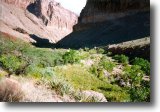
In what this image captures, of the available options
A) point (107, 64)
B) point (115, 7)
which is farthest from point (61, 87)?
point (115, 7)

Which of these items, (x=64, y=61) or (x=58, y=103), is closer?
(x=58, y=103)

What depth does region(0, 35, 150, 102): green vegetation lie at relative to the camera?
228 inches

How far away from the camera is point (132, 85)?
5.91 m

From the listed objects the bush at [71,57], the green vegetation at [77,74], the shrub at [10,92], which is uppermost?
the bush at [71,57]

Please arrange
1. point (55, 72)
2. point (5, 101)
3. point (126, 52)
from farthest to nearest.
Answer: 1. point (126, 52)
2. point (55, 72)
3. point (5, 101)

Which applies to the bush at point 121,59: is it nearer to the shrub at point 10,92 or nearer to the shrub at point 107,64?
the shrub at point 107,64

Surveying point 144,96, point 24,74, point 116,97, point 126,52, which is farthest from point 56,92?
point 126,52

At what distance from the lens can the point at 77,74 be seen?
6.14 meters

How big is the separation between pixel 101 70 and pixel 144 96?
1110mm

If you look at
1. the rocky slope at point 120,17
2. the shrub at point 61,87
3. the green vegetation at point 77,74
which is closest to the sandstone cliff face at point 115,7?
the rocky slope at point 120,17

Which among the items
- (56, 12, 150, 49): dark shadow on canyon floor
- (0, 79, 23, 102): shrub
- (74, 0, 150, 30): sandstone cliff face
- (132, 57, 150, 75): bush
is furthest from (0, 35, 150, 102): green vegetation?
(74, 0, 150, 30): sandstone cliff face

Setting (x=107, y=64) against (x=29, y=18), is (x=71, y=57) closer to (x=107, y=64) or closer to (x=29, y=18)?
(x=107, y=64)

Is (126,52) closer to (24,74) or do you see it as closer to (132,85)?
(132,85)

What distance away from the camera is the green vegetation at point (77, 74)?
5785mm
